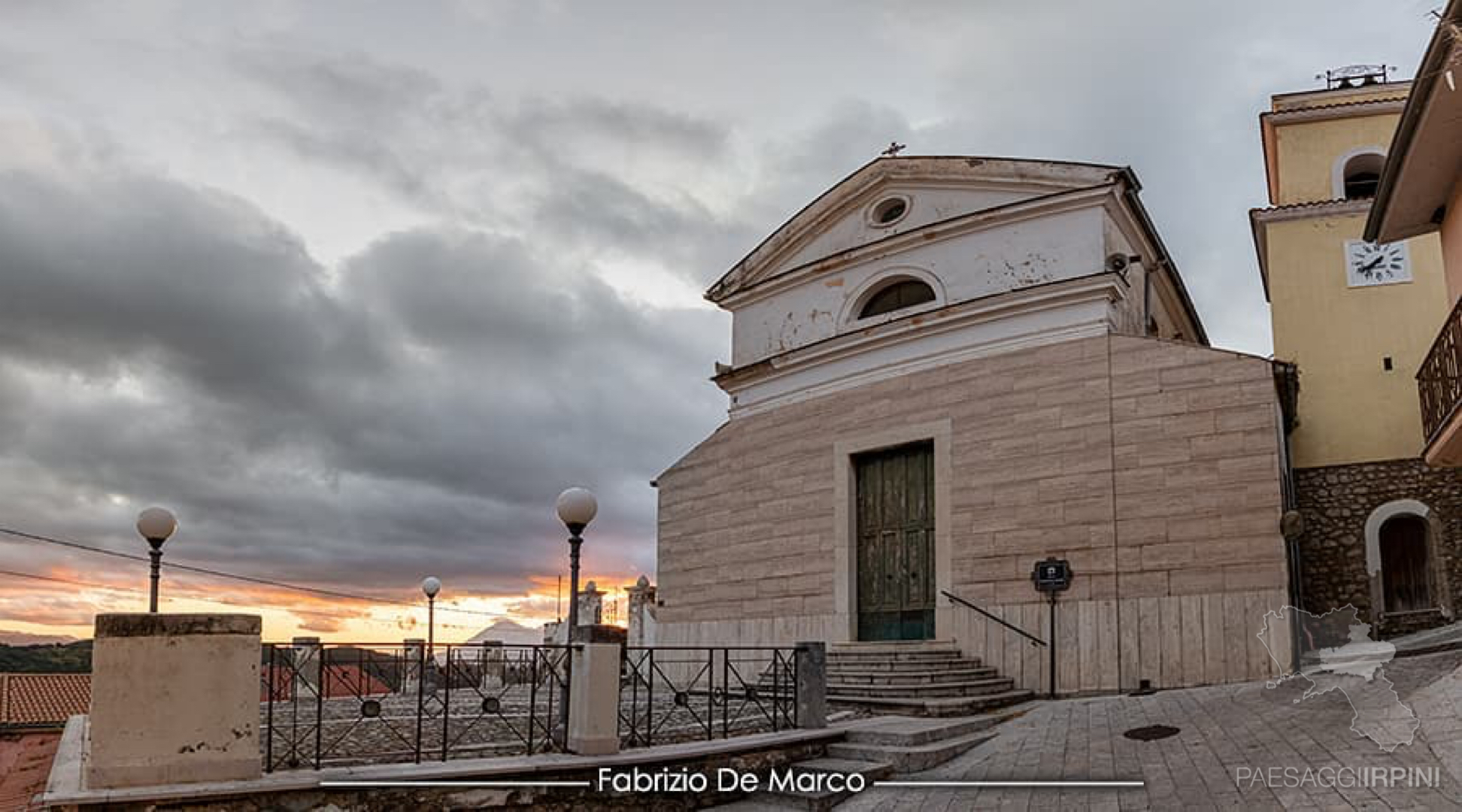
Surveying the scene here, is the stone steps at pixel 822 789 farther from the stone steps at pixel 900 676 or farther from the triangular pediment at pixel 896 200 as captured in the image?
the triangular pediment at pixel 896 200

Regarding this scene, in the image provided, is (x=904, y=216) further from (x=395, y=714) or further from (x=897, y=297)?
(x=395, y=714)

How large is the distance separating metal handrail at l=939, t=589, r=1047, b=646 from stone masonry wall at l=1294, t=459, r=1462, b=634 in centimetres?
590

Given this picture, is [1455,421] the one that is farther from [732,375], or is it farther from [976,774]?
[732,375]

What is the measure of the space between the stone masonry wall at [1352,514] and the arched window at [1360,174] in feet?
15.8

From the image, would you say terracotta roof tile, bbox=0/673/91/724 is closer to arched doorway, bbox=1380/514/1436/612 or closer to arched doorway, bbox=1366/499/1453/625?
arched doorway, bbox=1366/499/1453/625

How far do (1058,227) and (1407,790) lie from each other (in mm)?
10598

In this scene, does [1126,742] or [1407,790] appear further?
[1126,742]

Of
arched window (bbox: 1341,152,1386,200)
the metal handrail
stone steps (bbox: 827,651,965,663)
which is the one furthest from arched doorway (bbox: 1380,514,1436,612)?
stone steps (bbox: 827,651,965,663)

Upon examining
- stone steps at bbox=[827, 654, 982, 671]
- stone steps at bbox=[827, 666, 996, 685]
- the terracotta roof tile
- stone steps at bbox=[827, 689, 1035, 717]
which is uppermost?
stone steps at bbox=[827, 654, 982, 671]

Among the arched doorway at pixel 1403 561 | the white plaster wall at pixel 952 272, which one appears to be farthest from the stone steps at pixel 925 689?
the arched doorway at pixel 1403 561

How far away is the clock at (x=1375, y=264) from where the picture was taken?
18.2 meters

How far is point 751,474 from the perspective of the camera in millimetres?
18531

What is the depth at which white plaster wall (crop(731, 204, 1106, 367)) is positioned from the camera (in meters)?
15.7

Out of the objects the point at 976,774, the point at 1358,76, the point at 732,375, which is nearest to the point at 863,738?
the point at 976,774
